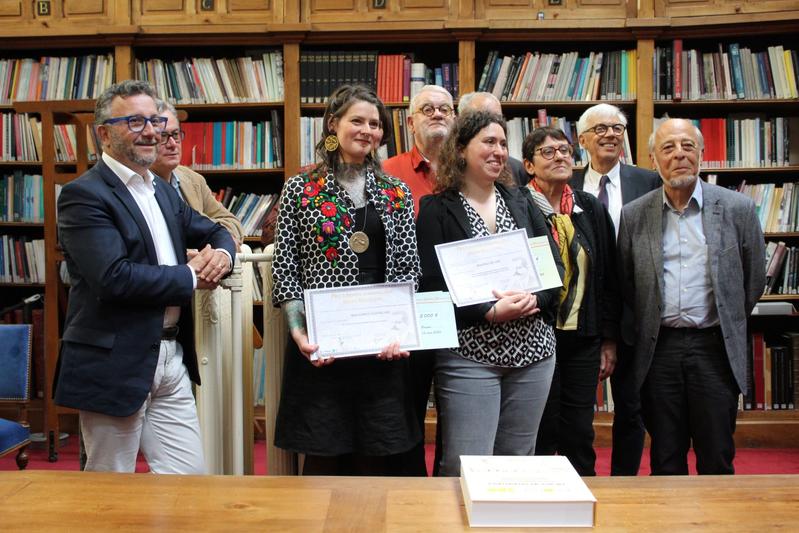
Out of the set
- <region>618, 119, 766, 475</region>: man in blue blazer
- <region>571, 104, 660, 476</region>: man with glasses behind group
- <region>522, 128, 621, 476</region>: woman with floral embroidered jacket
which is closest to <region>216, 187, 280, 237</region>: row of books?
<region>571, 104, 660, 476</region>: man with glasses behind group

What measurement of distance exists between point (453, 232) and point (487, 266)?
0.17 m

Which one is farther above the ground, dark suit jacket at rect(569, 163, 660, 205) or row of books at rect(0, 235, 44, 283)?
dark suit jacket at rect(569, 163, 660, 205)

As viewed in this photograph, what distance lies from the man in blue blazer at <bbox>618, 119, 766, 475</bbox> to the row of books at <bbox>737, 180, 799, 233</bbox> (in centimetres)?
212

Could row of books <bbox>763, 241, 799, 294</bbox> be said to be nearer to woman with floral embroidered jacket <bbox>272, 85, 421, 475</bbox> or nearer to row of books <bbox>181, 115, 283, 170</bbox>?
row of books <bbox>181, 115, 283, 170</bbox>

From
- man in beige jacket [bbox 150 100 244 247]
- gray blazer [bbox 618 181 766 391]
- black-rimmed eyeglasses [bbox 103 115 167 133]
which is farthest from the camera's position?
man in beige jacket [bbox 150 100 244 247]

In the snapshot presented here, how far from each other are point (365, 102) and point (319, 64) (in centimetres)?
252

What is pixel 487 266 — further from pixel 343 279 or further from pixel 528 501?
pixel 528 501

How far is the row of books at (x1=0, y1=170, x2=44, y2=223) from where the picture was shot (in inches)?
193

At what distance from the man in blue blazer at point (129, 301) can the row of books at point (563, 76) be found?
9.49 ft

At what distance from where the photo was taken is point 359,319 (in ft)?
7.19

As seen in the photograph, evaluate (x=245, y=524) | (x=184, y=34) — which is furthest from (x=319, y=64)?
(x=245, y=524)

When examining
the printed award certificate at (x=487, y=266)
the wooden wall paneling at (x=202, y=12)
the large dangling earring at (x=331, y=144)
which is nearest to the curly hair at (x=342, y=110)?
the large dangling earring at (x=331, y=144)

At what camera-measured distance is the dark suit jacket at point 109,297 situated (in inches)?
79.5

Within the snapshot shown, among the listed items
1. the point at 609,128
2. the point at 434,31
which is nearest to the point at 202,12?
the point at 434,31
